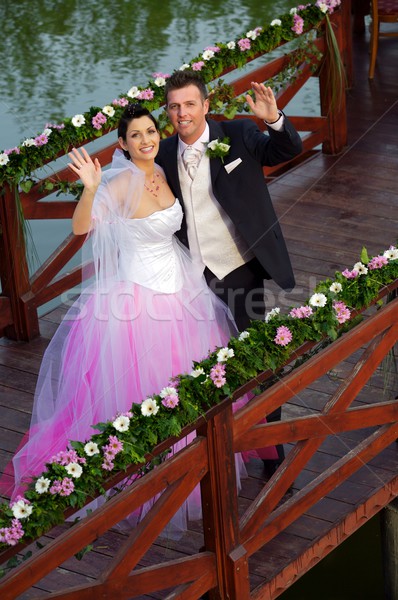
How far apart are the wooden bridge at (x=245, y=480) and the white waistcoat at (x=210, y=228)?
1.95 ft

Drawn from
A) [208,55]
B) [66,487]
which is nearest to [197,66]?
[208,55]

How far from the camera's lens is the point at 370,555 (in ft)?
19.9

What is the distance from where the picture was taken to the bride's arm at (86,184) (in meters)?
4.18

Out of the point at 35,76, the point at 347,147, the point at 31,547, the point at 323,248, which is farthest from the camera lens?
the point at 35,76

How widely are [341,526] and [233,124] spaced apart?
164 cm

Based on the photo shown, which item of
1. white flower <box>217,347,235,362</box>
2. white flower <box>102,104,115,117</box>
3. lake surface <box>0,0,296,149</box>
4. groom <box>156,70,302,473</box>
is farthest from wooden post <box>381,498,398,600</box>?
lake surface <box>0,0,296,149</box>

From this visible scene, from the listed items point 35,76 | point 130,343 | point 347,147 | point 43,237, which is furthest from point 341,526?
point 35,76

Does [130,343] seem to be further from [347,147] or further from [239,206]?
[347,147]

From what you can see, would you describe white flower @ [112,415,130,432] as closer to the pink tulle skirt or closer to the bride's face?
the pink tulle skirt

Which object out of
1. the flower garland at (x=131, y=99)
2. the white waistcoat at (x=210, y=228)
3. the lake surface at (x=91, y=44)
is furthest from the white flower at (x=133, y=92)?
the lake surface at (x=91, y=44)

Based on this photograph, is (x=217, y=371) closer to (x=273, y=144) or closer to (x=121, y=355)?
(x=121, y=355)

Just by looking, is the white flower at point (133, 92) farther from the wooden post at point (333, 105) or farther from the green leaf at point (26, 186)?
the wooden post at point (333, 105)

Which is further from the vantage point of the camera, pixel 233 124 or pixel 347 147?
pixel 347 147

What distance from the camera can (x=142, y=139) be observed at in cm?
432
